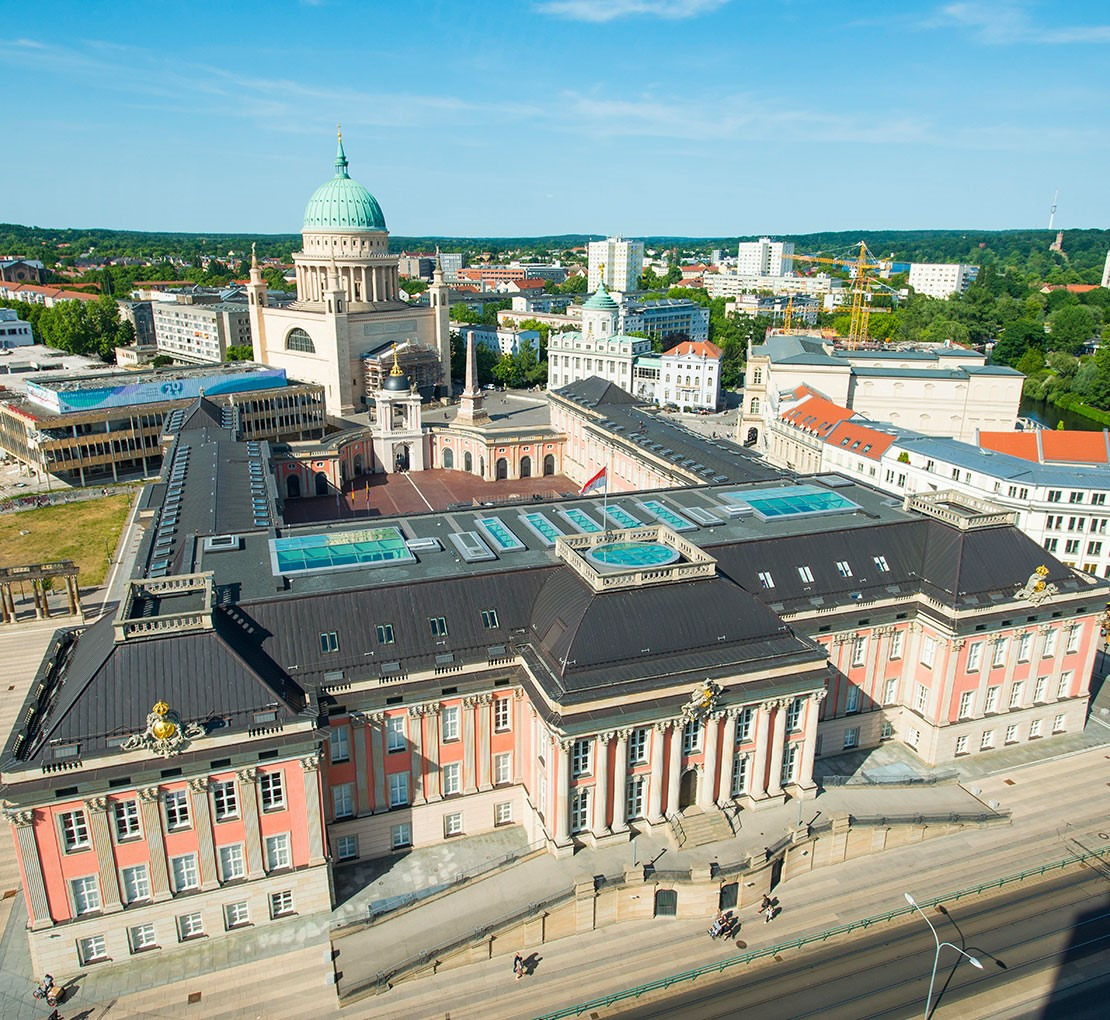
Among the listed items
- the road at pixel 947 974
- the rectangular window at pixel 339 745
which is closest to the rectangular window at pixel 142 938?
the rectangular window at pixel 339 745

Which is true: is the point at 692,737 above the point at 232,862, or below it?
above

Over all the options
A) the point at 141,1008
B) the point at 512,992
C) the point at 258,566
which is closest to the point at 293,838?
the point at 141,1008

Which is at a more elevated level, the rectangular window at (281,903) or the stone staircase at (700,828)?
the stone staircase at (700,828)

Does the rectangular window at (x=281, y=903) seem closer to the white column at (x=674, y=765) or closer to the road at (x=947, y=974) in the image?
the road at (x=947, y=974)

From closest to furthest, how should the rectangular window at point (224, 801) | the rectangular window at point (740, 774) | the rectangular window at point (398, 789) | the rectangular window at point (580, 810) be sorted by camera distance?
the rectangular window at point (224, 801) < the rectangular window at point (580, 810) < the rectangular window at point (398, 789) < the rectangular window at point (740, 774)

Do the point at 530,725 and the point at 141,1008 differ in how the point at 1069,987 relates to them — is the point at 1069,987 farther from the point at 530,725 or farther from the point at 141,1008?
the point at 141,1008

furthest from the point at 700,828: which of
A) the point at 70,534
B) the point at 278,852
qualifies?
the point at 70,534

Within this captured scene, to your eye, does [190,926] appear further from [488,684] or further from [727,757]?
[727,757]
